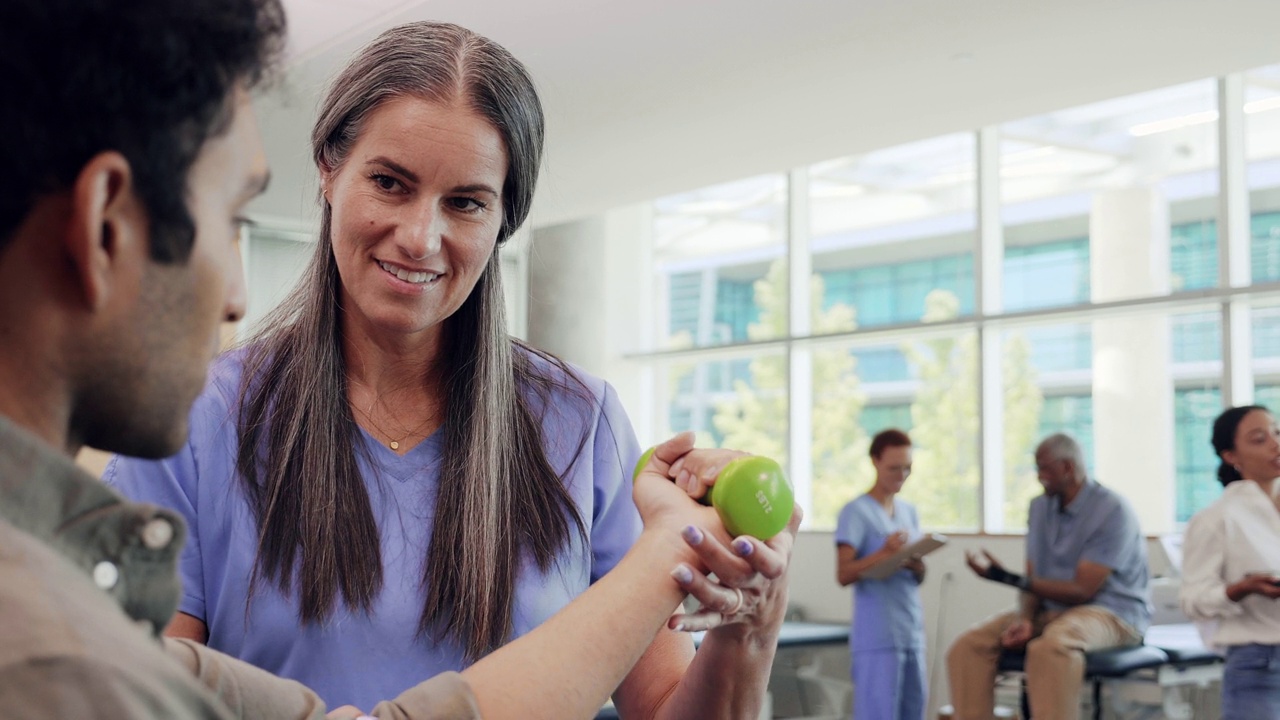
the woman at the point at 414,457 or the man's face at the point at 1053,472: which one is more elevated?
the woman at the point at 414,457

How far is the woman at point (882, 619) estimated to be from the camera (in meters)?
5.39

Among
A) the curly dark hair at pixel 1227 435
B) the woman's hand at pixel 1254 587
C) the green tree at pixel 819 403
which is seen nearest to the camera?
the woman's hand at pixel 1254 587

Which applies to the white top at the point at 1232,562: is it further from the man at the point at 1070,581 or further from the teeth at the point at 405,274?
the teeth at the point at 405,274

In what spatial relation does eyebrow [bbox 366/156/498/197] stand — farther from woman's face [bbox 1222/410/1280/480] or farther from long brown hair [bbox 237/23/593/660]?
woman's face [bbox 1222/410/1280/480]

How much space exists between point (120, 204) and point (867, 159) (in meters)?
8.89

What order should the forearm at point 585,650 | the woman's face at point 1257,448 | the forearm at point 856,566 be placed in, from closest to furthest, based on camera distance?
1. the forearm at point 585,650
2. the woman's face at point 1257,448
3. the forearm at point 856,566

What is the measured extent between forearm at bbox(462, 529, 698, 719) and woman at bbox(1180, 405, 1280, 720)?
377 cm

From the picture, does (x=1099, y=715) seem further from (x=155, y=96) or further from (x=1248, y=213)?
(x=155, y=96)

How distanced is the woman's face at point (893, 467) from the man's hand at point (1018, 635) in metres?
0.89

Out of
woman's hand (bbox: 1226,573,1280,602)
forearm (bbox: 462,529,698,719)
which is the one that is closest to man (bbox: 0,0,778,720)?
forearm (bbox: 462,529,698,719)

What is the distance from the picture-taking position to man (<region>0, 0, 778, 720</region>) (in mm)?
494

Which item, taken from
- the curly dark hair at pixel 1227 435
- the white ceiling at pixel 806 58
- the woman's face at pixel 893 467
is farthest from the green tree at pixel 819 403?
the curly dark hair at pixel 1227 435

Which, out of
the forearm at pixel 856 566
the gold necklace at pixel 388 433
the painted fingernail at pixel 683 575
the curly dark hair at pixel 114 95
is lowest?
the forearm at pixel 856 566

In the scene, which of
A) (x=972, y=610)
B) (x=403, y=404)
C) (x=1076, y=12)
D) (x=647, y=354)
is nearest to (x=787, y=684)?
(x=972, y=610)
